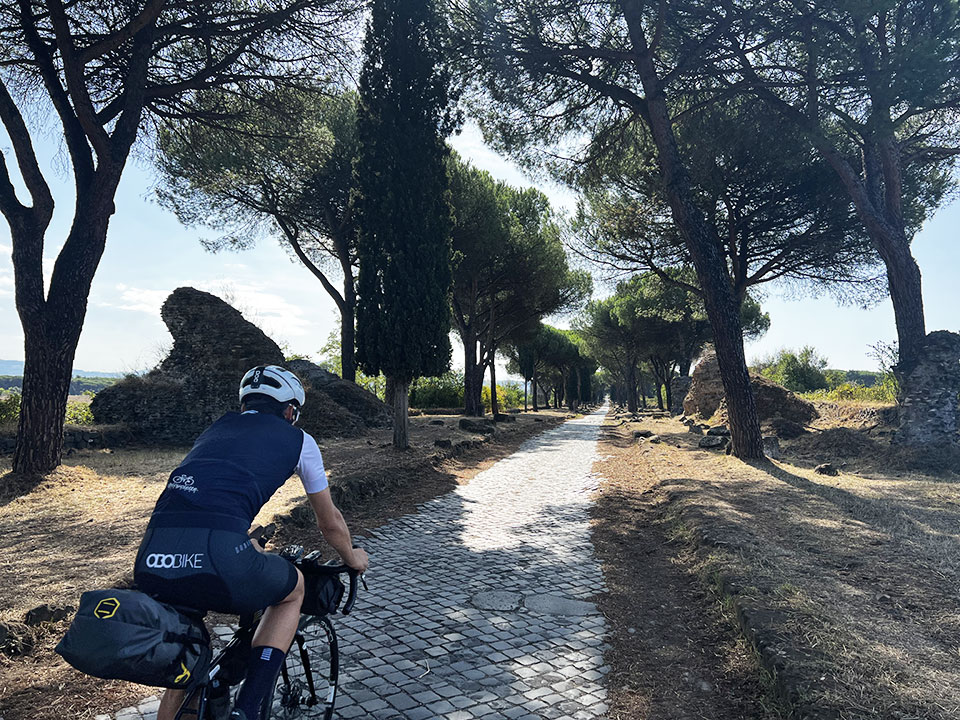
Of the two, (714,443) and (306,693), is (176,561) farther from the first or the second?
(714,443)

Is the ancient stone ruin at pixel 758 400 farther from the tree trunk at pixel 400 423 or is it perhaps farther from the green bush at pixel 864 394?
the tree trunk at pixel 400 423

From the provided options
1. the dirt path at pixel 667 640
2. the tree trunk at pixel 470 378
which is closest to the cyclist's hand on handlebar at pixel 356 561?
the dirt path at pixel 667 640

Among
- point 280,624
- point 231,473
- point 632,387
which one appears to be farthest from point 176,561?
point 632,387

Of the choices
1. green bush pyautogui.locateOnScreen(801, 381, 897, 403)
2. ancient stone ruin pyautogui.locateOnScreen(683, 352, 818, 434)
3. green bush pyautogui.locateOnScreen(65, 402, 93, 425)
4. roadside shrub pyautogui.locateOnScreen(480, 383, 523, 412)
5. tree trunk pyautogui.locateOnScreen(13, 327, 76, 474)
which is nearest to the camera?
tree trunk pyautogui.locateOnScreen(13, 327, 76, 474)

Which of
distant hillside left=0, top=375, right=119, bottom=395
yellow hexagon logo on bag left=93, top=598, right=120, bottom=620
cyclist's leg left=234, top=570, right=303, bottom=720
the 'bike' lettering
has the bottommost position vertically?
cyclist's leg left=234, top=570, right=303, bottom=720

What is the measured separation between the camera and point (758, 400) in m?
17.9

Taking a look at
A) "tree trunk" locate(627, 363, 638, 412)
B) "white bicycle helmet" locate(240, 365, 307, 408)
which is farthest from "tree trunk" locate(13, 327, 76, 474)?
"tree trunk" locate(627, 363, 638, 412)

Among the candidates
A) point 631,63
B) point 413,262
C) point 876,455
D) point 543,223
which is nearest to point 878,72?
Result: point 631,63

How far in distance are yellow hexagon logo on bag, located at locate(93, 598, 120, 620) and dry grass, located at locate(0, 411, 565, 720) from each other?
5.84 feet

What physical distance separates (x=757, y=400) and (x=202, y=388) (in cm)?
1499

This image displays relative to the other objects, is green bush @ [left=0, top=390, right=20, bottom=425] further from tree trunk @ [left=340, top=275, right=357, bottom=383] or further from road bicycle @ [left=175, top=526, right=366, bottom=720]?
road bicycle @ [left=175, top=526, right=366, bottom=720]

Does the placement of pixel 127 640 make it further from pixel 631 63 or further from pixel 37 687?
pixel 631 63

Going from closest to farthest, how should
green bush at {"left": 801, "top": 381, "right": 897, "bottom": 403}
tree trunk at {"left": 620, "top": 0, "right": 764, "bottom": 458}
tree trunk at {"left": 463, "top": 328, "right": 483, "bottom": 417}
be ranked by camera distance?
tree trunk at {"left": 620, "top": 0, "right": 764, "bottom": 458} → green bush at {"left": 801, "top": 381, "right": 897, "bottom": 403} → tree trunk at {"left": 463, "top": 328, "right": 483, "bottom": 417}

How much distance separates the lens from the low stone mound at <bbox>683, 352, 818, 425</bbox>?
17.5 metres
